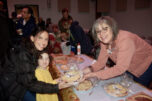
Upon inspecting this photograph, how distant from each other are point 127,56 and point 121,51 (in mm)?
77

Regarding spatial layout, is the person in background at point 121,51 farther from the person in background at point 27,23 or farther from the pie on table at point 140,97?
the person in background at point 27,23

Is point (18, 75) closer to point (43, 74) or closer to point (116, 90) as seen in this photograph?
point (43, 74)

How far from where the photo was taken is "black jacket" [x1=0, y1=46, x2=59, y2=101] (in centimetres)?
121

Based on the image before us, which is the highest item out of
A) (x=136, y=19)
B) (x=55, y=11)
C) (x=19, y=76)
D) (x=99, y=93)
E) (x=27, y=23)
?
(x=55, y=11)

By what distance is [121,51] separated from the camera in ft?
4.28

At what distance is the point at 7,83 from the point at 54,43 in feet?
4.76

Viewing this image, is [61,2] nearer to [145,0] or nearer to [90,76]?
[145,0]

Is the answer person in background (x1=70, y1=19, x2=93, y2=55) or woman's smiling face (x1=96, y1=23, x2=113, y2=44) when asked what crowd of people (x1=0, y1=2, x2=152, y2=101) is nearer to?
woman's smiling face (x1=96, y1=23, x2=113, y2=44)

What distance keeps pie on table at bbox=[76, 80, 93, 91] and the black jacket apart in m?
0.24

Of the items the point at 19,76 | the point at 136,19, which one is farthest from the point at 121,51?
the point at 136,19

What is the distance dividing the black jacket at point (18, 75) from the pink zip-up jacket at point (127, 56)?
0.63 m

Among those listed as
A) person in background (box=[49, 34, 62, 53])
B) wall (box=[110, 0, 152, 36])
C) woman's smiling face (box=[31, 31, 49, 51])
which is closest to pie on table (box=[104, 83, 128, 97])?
woman's smiling face (box=[31, 31, 49, 51])

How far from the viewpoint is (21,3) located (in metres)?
6.77

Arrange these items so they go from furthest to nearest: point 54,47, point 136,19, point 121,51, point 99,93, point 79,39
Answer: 1. point 136,19
2. point 79,39
3. point 54,47
4. point 121,51
5. point 99,93
